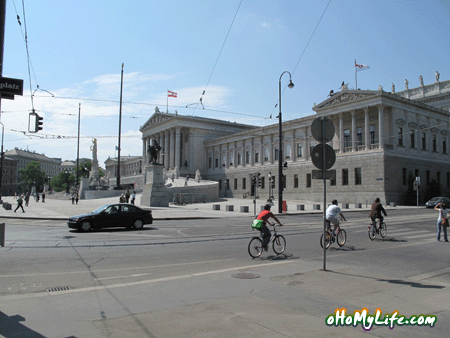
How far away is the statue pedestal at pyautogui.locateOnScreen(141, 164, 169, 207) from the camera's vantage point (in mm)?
38438

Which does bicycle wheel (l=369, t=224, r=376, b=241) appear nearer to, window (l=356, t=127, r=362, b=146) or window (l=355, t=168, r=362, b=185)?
window (l=355, t=168, r=362, b=185)

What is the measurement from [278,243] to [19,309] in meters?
7.31

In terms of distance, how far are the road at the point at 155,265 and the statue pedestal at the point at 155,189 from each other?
22.8m

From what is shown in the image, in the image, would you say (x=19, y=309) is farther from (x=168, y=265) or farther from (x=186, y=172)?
(x=186, y=172)

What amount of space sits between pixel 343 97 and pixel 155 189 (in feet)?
112

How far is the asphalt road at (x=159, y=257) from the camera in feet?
26.3

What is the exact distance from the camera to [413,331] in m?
4.94

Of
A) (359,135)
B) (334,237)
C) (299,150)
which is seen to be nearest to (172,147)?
(299,150)

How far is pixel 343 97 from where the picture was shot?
56.4m

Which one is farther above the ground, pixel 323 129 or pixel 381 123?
pixel 381 123

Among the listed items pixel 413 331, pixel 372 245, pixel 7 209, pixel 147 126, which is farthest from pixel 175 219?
pixel 147 126

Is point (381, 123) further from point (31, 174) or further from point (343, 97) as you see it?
point (31, 174)

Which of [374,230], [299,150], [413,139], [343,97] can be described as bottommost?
[374,230]

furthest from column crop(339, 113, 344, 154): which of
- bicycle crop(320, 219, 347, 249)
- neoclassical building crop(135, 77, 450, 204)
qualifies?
bicycle crop(320, 219, 347, 249)
